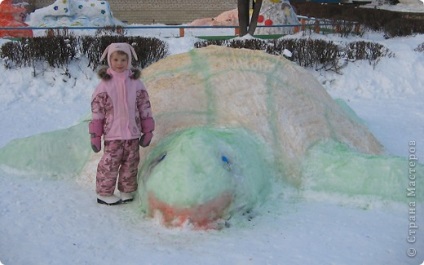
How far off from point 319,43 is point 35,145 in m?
6.59

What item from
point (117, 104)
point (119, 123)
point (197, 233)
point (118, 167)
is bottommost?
point (197, 233)

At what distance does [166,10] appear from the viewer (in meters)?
19.4

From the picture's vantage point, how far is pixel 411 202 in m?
3.89

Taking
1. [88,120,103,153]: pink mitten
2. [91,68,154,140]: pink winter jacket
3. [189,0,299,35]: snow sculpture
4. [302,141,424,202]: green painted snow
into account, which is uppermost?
[189,0,299,35]: snow sculpture

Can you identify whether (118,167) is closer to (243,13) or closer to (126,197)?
(126,197)

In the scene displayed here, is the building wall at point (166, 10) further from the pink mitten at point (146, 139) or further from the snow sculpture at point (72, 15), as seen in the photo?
the pink mitten at point (146, 139)

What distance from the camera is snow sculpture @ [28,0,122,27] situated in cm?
1537

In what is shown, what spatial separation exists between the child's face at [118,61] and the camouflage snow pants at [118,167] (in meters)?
0.55

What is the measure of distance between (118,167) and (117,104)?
1.66 feet

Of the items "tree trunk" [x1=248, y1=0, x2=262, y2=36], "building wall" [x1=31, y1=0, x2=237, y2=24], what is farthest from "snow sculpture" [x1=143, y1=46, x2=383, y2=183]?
"building wall" [x1=31, y1=0, x2=237, y2=24]

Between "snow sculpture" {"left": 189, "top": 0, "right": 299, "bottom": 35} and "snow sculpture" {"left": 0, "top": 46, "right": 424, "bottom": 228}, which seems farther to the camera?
"snow sculpture" {"left": 189, "top": 0, "right": 299, "bottom": 35}

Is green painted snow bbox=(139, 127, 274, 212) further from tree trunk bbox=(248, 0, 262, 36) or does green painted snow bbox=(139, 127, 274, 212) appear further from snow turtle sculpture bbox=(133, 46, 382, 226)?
tree trunk bbox=(248, 0, 262, 36)

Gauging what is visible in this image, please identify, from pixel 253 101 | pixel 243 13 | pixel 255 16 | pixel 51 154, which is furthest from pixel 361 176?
pixel 243 13

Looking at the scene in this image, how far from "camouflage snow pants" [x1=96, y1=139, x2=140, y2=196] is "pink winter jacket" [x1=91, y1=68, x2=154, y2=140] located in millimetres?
73
